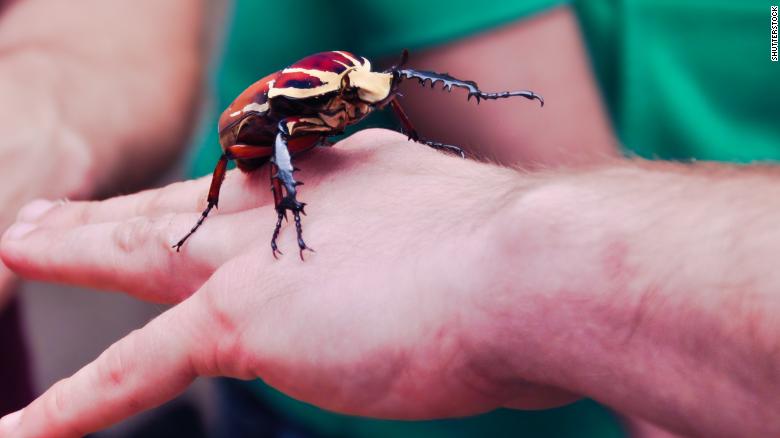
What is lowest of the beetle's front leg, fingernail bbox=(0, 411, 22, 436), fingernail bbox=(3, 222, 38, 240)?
fingernail bbox=(0, 411, 22, 436)

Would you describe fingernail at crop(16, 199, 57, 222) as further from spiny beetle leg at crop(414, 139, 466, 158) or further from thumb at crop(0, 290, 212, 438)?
spiny beetle leg at crop(414, 139, 466, 158)

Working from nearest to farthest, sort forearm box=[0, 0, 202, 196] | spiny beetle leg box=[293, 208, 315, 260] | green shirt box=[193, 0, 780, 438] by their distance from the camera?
spiny beetle leg box=[293, 208, 315, 260] < green shirt box=[193, 0, 780, 438] < forearm box=[0, 0, 202, 196]

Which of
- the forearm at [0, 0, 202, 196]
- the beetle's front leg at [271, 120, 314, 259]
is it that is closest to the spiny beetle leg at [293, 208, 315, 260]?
the beetle's front leg at [271, 120, 314, 259]

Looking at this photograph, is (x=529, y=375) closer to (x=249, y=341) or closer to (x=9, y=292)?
(x=249, y=341)

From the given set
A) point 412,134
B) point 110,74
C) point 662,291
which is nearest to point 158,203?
point 412,134

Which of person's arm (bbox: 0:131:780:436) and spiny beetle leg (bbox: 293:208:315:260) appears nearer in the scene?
person's arm (bbox: 0:131:780:436)

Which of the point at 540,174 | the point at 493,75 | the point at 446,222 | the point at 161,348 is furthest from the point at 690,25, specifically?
the point at 161,348

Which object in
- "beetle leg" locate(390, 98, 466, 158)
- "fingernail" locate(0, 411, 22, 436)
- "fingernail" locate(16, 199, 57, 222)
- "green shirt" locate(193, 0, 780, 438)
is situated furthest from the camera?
"green shirt" locate(193, 0, 780, 438)

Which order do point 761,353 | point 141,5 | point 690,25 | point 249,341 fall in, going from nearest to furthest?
point 761,353, point 249,341, point 690,25, point 141,5

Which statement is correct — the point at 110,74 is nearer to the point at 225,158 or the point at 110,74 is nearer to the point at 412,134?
the point at 225,158
